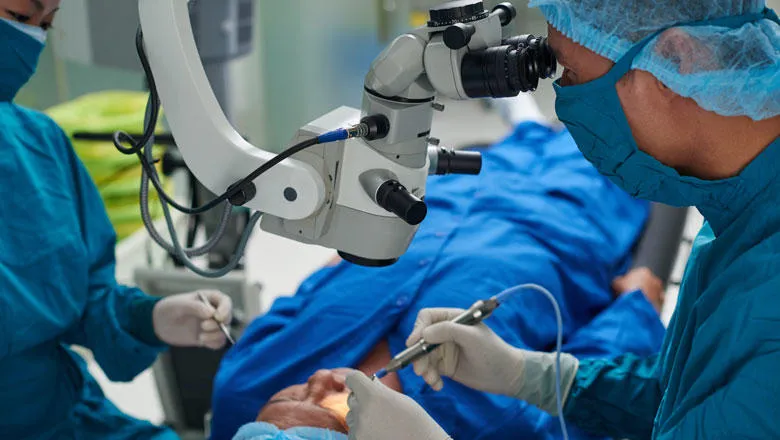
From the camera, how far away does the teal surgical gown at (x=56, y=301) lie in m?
1.42

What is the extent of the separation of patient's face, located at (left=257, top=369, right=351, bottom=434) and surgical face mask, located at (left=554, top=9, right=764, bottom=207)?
0.64 m

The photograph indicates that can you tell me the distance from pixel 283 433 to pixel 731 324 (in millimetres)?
717

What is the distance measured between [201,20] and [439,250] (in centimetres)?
83

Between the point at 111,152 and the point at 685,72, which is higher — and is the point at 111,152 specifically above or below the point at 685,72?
below

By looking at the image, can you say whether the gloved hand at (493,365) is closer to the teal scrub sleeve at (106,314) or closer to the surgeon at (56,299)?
the surgeon at (56,299)

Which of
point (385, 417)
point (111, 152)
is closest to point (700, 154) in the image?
point (385, 417)

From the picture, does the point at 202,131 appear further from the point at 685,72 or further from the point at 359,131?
the point at 685,72

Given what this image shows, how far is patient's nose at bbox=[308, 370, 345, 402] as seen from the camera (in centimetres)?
146

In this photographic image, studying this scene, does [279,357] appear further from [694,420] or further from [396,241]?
[694,420]

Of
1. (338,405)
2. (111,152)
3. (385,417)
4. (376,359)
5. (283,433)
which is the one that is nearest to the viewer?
(385,417)

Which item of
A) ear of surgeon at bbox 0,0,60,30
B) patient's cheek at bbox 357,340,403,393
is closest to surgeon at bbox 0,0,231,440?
ear of surgeon at bbox 0,0,60,30

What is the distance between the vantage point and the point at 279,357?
1.70 metres

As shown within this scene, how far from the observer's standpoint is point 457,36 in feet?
3.14

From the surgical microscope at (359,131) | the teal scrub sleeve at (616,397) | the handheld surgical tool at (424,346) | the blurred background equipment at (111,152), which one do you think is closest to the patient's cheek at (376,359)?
the handheld surgical tool at (424,346)
